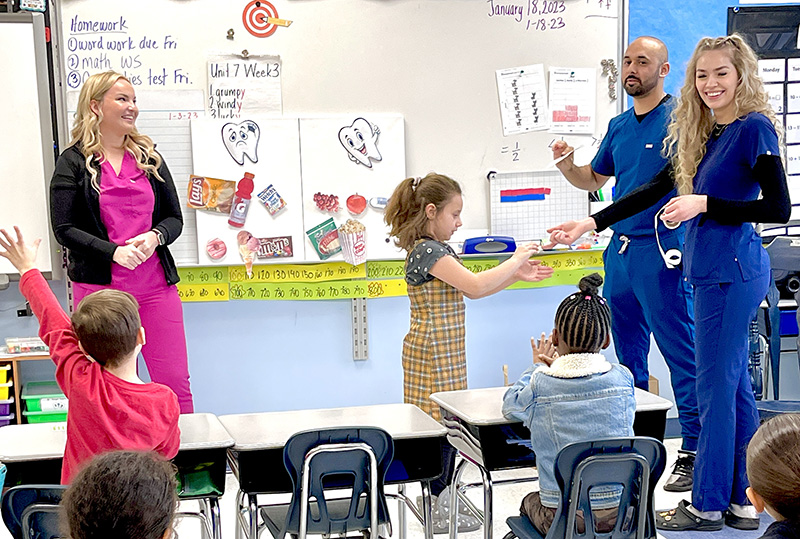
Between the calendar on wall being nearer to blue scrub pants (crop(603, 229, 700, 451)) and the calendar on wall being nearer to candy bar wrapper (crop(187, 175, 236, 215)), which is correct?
blue scrub pants (crop(603, 229, 700, 451))

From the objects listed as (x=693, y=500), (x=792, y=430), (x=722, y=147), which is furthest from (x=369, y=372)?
(x=792, y=430)

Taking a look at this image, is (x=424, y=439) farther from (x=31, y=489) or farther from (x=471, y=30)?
(x=471, y=30)

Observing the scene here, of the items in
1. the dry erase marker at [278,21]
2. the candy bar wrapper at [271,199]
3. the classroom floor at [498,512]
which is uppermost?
the dry erase marker at [278,21]

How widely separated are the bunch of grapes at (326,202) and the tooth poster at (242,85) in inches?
17.1

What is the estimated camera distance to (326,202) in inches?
155

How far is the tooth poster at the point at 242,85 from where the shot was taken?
12.5 feet

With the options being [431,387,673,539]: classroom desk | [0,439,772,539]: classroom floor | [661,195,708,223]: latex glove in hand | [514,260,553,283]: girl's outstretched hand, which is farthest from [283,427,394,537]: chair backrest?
[661,195,708,223]: latex glove in hand

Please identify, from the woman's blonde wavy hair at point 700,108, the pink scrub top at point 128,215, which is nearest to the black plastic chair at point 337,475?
the pink scrub top at point 128,215

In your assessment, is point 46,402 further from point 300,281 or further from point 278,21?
point 278,21

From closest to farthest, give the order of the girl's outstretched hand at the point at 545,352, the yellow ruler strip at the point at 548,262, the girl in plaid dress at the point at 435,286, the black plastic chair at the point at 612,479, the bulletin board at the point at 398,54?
the black plastic chair at the point at 612,479 → the girl's outstretched hand at the point at 545,352 → the girl in plaid dress at the point at 435,286 → the bulletin board at the point at 398,54 → the yellow ruler strip at the point at 548,262

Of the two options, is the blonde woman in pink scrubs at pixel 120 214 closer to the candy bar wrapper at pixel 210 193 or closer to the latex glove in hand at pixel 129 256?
the latex glove in hand at pixel 129 256

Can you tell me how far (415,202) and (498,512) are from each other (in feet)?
4.29

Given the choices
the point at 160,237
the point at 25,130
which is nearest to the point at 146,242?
the point at 160,237

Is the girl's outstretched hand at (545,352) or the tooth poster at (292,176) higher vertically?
the tooth poster at (292,176)
